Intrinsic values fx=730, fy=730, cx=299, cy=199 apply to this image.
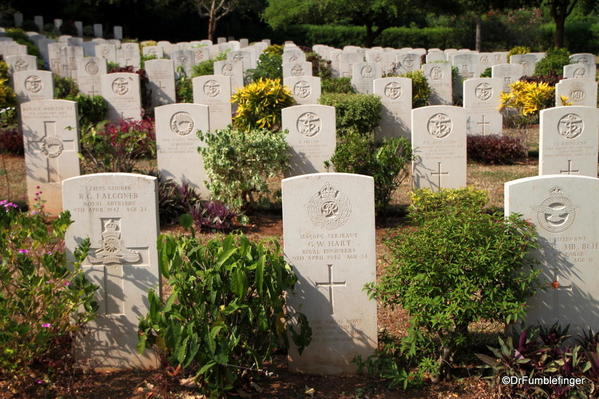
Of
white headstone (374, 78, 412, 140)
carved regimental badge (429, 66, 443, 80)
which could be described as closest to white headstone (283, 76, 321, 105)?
white headstone (374, 78, 412, 140)

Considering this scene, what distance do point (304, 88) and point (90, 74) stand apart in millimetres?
6456

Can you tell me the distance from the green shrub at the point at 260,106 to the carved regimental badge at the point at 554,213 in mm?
8400

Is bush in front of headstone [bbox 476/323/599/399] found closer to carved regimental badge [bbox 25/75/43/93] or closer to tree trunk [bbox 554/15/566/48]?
carved regimental badge [bbox 25/75/43/93]

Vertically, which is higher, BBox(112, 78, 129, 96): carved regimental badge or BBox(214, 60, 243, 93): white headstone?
BBox(214, 60, 243, 93): white headstone

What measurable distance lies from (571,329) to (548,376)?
0.81 metres

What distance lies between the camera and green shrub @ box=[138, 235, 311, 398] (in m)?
4.68

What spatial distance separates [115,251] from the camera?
18.2 ft

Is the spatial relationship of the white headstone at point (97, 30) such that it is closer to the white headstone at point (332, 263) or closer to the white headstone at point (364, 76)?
the white headstone at point (364, 76)

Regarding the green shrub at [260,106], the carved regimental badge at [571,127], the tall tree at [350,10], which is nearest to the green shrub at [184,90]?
the green shrub at [260,106]

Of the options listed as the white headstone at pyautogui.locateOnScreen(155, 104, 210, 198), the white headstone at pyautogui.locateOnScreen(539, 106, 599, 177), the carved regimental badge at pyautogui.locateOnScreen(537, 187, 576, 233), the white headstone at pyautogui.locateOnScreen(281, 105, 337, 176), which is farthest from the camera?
the white headstone at pyautogui.locateOnScreen(281, 105, 337, 176)

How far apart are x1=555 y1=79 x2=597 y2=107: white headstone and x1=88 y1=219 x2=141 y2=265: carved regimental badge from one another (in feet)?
36.1

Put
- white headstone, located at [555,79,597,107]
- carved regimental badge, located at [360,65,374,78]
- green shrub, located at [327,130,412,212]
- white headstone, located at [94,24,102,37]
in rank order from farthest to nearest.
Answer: white headstone, located at [94,24,102,37] → carved regimental badge, located at [360,65,374,78] → white headstone, located at [555,79,597,107] → green shrub, located at [327,130,412,212]

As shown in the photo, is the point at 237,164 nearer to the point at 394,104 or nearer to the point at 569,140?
Result: the point at 569,140

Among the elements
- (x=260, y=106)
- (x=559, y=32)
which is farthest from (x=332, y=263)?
(x=559, y=32)
